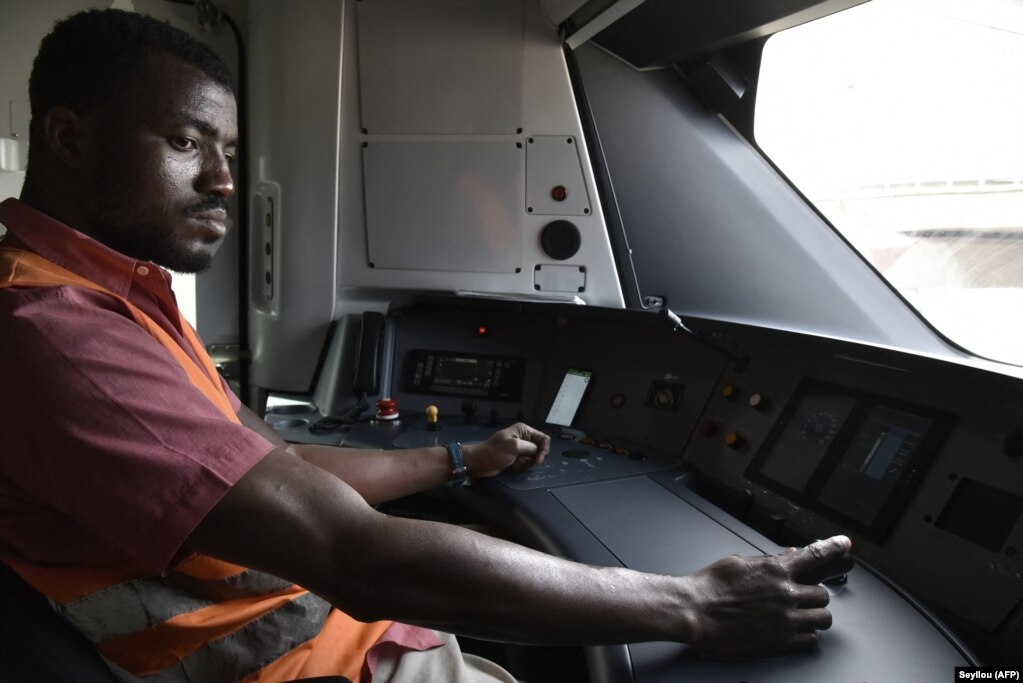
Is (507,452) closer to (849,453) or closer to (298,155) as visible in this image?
(849,453)

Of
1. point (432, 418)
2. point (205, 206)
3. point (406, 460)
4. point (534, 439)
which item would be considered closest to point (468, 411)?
point (432, 418)

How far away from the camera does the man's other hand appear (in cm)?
158

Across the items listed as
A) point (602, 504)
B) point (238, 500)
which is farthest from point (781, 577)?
point (238, 500)

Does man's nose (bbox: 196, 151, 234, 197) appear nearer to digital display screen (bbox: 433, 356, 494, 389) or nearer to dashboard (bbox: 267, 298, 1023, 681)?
dashboard (bbox: 267, 298, 1023, 681)

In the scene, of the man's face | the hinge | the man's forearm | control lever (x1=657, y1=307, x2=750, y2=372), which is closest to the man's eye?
the man's face

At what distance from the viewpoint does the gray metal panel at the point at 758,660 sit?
86 centimetres

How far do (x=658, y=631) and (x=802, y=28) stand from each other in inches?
65.4

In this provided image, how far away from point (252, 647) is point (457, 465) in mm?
680

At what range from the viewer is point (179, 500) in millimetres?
698

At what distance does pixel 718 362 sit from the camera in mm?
1797

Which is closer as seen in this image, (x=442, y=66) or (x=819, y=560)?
(x=819, y=560)

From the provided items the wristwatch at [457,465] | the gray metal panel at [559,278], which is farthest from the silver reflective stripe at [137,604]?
the gray metal panel at [559,278]

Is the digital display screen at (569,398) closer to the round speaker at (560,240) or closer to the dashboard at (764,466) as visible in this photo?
the dashboard at (764,466)

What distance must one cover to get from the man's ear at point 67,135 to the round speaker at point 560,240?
1554 mm
